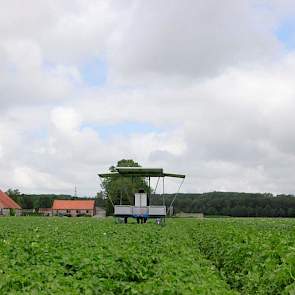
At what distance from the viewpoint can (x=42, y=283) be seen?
8086mm

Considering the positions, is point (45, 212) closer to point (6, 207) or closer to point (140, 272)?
point (6, 207)

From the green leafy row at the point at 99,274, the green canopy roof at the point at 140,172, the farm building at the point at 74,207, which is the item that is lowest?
the green leafy row at the point at 99,274

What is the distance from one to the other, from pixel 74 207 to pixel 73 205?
715mm

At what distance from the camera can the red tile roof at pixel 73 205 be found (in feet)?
437

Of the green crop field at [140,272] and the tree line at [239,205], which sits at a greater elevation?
the tree line at [239,205]

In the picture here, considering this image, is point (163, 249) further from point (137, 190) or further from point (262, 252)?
point (137, 190)

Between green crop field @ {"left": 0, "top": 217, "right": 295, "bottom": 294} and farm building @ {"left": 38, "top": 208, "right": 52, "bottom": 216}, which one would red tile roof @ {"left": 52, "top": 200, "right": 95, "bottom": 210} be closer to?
farm building @ {"left": 38, "top": 208, "right": 52, "bottom": 216}

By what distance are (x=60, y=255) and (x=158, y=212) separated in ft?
84.3

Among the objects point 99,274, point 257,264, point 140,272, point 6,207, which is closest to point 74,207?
point 6,207

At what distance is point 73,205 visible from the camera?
134125 millimetres

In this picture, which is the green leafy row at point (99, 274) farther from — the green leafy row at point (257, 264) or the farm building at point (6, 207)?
the farm building at point (6, 207)

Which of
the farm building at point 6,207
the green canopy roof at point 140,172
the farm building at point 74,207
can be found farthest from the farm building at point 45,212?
the green canopy roof at point 140,172

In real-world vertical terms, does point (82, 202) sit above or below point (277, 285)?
above

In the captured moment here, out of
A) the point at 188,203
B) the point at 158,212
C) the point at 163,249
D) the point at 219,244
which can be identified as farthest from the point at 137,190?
the point at 188,203
